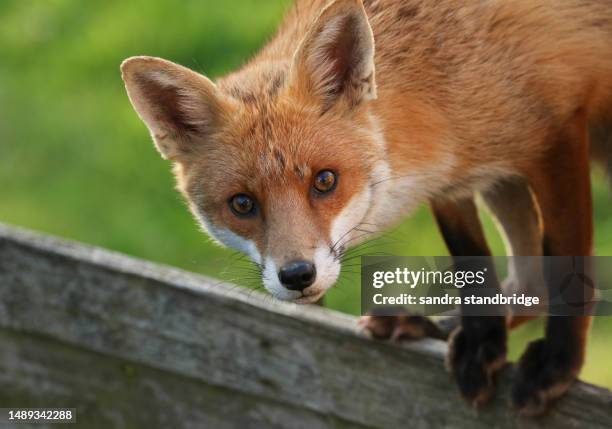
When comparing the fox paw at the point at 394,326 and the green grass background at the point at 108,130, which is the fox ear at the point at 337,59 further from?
the green grass background at the point at 108,130

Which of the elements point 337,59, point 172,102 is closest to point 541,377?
point 337,59

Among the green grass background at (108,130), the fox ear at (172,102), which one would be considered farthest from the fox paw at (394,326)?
the green grass background at (108,130)

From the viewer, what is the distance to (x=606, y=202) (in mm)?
5742

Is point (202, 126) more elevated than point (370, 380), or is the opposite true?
point (202, 126)

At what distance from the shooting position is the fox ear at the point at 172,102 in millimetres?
3148

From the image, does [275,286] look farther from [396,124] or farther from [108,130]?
[108,130]

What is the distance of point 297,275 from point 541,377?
0.76 meters

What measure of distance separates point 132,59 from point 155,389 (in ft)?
3.29

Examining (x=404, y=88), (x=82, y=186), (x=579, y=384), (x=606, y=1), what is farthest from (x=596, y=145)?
(x=82, y=186)

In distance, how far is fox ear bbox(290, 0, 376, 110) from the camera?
3070 millimetres

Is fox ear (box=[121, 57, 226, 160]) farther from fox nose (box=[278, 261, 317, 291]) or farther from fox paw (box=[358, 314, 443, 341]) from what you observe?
fox paw (box=[358, 314, 443, 341])

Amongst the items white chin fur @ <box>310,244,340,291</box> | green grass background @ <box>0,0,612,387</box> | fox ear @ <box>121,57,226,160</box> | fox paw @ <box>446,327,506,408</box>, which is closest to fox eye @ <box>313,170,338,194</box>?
white chin fur @ <box>310,244,340,291</box>

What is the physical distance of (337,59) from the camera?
328cm

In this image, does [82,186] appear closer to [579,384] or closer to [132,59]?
[132,59]
